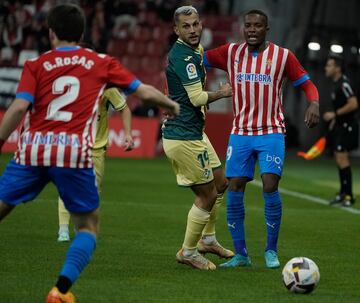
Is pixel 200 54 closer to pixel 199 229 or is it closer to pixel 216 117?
pixel 199 229

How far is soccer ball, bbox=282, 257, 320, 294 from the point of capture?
8.10 m

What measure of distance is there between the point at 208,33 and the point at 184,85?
66.2 ft

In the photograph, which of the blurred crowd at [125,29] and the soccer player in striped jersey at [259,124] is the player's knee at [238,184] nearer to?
the soccer player in striped jersey at [259,124]

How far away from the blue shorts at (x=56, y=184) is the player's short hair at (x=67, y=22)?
2.81ft

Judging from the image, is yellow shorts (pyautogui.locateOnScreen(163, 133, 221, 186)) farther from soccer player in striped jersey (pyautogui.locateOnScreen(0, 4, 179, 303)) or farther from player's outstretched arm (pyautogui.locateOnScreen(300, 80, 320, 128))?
soccer player in striped jersey (pyautogui.locateOnScreen(0, 4, 179, 303))

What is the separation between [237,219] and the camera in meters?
9.62

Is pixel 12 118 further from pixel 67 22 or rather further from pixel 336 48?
pixel 336 48

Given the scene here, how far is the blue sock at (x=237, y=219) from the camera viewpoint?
9562 millimetres

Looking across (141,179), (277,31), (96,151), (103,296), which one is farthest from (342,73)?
(277,31)

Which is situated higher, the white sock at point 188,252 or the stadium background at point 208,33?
the white sock at point 188,252

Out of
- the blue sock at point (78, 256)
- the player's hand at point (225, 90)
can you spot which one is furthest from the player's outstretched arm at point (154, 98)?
the player's hand at point (225, 90)

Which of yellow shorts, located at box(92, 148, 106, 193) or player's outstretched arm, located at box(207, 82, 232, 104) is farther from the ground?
player's outstretched arm, located at box(207, 82, 232, 104)

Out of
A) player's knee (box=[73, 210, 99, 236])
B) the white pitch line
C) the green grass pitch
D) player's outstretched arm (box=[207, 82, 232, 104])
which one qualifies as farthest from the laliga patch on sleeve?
the white pitch line

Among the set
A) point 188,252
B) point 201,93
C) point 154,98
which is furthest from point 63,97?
point 188,252
